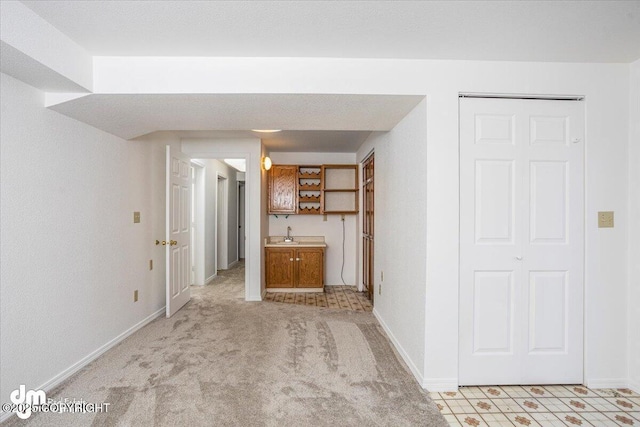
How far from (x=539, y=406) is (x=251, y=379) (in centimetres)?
204

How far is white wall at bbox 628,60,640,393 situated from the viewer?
2.38 meters

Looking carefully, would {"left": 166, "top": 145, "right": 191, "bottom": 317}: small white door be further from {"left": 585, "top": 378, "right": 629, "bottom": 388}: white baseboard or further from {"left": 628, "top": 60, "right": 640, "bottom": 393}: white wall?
{"left": 628, "top": 60, "right": 640, "bottom": 393}: white wall

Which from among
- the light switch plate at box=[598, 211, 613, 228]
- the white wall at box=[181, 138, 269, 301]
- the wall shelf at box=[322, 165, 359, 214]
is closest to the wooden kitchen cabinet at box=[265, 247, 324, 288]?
the white wall at box=[181, 138, 269, 301]

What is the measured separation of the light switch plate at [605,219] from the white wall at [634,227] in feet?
0.52

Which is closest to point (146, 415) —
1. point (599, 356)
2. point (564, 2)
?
point (599, 356)

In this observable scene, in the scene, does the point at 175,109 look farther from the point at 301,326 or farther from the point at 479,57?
the point at 301,326

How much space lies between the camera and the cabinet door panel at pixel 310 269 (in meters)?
5.30

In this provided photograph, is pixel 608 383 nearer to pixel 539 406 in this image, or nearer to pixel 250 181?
pixel 539 406

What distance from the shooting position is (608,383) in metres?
2.40

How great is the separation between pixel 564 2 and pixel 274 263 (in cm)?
453

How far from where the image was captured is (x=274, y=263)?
207 inches

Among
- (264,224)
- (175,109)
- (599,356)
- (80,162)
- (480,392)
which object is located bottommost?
(480,392)

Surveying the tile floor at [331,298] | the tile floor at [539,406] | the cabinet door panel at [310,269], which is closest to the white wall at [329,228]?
the tile floor at [331,298]

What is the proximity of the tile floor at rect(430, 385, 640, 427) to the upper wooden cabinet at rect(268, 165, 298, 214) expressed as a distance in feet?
12.3
